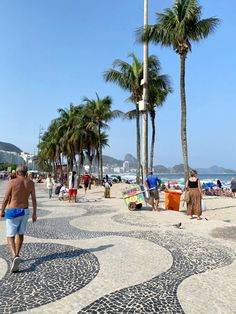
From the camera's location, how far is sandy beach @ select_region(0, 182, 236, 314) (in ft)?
12.4

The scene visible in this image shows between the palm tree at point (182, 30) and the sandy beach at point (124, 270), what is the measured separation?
8.44 meters

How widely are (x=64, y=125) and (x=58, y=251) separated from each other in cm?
3628

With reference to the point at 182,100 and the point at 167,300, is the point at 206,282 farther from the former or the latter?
the point at 182,100

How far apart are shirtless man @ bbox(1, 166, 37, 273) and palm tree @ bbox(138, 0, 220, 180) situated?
11100 millimetres

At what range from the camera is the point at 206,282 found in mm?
4512

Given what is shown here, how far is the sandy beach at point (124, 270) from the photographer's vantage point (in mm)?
3766

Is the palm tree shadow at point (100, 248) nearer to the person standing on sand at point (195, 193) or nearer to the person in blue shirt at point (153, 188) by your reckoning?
the person standing on sand at point (195, 193)

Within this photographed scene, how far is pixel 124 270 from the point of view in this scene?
16.5 ft

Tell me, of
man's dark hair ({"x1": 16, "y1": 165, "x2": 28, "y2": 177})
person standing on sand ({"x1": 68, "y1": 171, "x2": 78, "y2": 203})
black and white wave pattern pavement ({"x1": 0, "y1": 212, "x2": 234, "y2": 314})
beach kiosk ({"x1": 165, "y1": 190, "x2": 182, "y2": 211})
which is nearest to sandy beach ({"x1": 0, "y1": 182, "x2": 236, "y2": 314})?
black and white wave pattern pavement ({"x1": 0, "y1": 212, "x2": 234, "y2": 314})

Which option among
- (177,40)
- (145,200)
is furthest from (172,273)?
(177,40)

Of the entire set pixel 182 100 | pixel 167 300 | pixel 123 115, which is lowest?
pixel 167 300

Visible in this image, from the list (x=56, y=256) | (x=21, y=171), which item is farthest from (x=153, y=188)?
(x=21, y=171)

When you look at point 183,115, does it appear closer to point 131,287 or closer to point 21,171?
point 21,171

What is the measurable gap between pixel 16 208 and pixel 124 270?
6.67 ft
